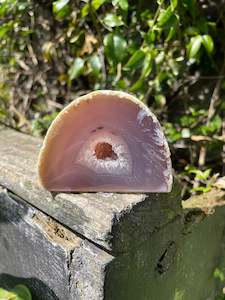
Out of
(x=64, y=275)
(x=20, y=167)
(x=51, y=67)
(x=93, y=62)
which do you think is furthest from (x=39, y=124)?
(x=64, y=275)

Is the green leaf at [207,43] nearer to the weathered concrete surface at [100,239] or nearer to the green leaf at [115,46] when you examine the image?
the green leaf at [115,46]

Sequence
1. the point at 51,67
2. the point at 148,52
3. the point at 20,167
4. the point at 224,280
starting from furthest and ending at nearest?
the point at 51,67
the point at 148,52
the point at 224,280
the point at 20,167

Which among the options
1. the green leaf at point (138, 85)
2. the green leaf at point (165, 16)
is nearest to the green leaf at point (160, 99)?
the green leaf at point (138, 85)

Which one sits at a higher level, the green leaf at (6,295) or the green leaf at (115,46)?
the green leaf at (115,46)

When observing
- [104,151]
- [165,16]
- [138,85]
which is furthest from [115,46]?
[104,151]

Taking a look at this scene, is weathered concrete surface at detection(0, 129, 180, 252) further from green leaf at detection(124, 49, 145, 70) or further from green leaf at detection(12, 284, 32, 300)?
green leaf at detection(124, 49, 145, 70)

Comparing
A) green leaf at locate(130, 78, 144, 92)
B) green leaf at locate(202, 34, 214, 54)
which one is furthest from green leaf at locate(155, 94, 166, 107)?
green leaf at locate(202, 34, 214, 54)

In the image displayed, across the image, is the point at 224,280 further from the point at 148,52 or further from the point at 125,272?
the point at 148,52
